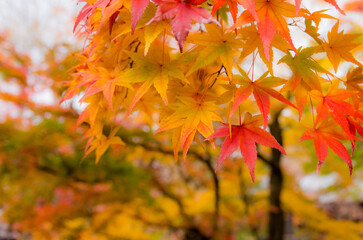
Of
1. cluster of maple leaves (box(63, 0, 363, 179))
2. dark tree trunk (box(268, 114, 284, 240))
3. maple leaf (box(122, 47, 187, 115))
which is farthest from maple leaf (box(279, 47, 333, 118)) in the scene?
dark tree trunk (box(268, 114, 284, 240))

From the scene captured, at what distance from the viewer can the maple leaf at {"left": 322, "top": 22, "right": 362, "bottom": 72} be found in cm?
74

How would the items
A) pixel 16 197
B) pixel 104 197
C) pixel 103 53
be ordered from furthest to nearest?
pixel 16 197, pixel 104 197, pixel 103 53

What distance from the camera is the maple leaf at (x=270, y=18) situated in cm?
55

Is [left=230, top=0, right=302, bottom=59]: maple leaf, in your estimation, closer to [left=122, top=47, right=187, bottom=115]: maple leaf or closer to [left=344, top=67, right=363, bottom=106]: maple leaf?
[left=122, top=47, right=187, bottom=115]: maple leaf

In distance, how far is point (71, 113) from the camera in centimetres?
217

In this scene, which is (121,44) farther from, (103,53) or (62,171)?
(62,171)

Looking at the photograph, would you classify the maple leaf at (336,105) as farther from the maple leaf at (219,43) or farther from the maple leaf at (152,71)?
the maple leaf at (152,71)

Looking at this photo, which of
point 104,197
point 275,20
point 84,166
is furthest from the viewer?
point 104,197

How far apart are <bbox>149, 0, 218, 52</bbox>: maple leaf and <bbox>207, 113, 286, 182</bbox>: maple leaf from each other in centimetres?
23

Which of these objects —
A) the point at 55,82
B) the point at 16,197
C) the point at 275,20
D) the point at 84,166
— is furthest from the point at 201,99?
the point at 16,197

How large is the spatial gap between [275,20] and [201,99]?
0.78 ft

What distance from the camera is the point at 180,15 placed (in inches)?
19.9

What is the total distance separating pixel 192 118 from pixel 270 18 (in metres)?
0.27

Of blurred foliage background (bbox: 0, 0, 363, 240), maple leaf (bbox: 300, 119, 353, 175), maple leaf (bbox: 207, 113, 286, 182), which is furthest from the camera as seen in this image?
blurred foliage background (bbox: 0, 0, 363, 240)
